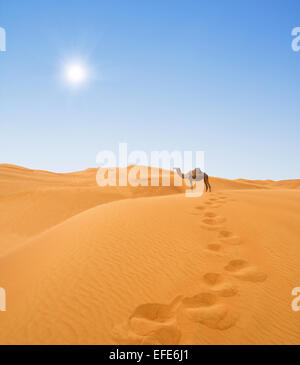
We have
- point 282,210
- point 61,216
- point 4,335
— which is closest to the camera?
point 4,335

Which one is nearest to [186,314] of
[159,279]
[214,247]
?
[159,279]

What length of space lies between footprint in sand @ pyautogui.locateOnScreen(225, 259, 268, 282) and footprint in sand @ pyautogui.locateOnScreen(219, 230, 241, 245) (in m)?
0.72

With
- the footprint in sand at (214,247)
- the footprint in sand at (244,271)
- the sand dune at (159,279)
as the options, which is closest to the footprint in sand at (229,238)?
the sand dune at (159,279)

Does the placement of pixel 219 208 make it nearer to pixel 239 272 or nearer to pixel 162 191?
pixel 239 272

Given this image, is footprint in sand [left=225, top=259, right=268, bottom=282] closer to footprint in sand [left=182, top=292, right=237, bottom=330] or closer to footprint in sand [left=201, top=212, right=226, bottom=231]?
footprint in sand [left=182, top=292, right=237, bottom=330]

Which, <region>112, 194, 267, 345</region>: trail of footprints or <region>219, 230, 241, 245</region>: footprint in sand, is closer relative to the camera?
<region>112, 194, 267, 345</region>: trail of footprints

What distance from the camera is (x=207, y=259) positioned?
428 cm

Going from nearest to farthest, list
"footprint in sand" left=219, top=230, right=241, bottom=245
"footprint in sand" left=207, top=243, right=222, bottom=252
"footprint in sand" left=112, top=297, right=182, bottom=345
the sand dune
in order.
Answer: "footprint in sand" left=112, top=297, right=182, bottom=345 → the sand dune → "footprint in sand" left=207, top=243, right=222, bottom=252 → "footprint in sand" left=219, top=230, right=241, bottom=245

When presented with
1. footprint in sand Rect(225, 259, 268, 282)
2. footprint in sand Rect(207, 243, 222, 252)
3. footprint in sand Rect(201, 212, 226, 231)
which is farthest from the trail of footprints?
footprint in sand Rect(201, 212, 226, 231)

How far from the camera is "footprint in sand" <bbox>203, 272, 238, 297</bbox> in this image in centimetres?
337

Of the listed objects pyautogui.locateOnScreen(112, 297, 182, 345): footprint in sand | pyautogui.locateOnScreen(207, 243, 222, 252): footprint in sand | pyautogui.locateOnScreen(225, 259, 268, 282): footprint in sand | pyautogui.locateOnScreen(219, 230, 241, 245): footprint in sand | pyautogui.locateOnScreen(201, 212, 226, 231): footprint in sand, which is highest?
pyautogui.locateOnScreen(201, 212, 226, 231): footprint in sand

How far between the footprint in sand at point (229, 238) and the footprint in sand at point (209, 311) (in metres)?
1.82
